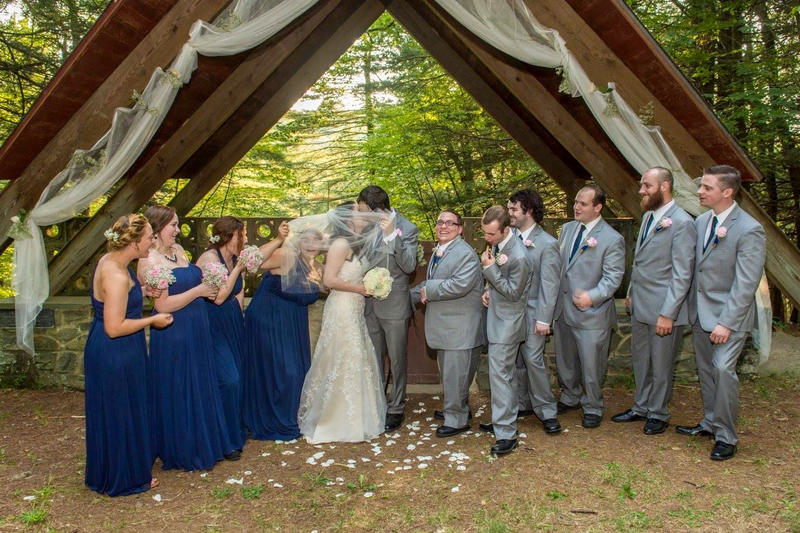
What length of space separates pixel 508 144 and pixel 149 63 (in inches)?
253

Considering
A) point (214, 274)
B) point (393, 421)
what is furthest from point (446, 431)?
point (214, 274)

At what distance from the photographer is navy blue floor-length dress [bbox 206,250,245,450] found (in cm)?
431

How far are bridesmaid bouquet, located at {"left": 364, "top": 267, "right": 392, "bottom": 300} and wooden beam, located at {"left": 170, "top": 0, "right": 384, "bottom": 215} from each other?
3.45 meters

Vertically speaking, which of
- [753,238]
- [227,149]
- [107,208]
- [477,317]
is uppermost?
[227,149]

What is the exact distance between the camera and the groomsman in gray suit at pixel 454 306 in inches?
174

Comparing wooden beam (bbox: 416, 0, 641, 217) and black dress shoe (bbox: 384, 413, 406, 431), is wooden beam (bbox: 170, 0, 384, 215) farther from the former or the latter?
black dress shoe (bbox: 384, 413, 406, 431)

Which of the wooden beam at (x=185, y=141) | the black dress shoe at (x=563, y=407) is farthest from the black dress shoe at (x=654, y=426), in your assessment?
the wooden beam at (x=185, y=141)

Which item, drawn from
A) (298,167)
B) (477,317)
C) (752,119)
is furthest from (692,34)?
(298,167)

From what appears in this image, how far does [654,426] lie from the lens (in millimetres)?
4629

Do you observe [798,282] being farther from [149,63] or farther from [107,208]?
[107,208]

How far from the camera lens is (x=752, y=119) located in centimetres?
712

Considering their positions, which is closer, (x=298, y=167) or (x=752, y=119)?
(x=752, y=119)

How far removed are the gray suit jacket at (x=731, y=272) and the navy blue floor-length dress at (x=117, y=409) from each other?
3912mm

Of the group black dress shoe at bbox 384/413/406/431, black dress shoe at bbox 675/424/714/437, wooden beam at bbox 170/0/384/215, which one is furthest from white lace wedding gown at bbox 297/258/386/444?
wooden beam at bbox 170/0/384/215
